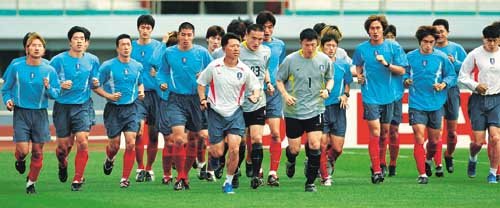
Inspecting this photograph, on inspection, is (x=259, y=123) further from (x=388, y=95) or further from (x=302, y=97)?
(x=388, y=95)

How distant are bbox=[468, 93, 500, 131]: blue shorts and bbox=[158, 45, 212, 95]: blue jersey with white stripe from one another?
3.75 metres

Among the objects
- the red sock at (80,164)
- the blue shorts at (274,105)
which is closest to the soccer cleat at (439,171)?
the blue shorts at (274,105)

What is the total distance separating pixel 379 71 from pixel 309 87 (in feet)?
7.75

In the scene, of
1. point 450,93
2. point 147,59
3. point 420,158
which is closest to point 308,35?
point 420,158

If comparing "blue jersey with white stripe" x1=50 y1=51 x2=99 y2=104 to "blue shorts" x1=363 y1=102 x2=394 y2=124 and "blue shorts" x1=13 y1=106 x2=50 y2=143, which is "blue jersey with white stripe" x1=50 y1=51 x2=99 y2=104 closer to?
"blue shorts" x1=13 y1=106 x2=50 y2=143

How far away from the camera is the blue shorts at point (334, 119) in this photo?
2148cm

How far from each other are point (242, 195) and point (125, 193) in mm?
1540

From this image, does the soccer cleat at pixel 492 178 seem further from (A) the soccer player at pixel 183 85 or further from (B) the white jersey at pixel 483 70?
(A) the soccer player at pixel 183 85

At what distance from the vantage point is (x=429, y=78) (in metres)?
22.2

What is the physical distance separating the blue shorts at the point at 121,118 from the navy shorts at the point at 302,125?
2.21 m

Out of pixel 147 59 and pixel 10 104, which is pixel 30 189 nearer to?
pixel 10 104

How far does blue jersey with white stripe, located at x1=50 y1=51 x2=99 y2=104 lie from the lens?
20.5 m

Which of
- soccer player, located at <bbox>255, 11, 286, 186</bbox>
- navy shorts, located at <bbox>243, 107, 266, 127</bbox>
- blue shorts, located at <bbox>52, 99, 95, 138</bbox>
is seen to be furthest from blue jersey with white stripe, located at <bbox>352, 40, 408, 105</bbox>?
blue shorts, located at <bbox>52, 99, 95, 138</bbox>

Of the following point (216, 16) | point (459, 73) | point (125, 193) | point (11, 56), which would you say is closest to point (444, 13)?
point (216, 16)
